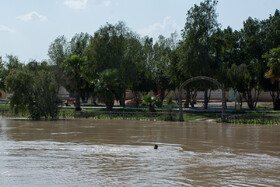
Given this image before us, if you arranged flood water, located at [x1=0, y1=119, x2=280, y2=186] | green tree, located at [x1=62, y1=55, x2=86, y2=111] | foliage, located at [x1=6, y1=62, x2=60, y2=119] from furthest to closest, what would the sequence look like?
green tree, located at [x1=62, y1=55, x2=86, y2=111] → foliage, located at [x1=6, y1=62, x2=60, y2=119] → flood water, located at [x1=0, y1=119, x2=280, y2=186]

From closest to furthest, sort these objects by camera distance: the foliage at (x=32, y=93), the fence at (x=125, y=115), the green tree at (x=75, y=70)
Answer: the fence at (x=125, y=115)
the foliage at (x=32, y=93)
the green tree at (x=75, y=70)

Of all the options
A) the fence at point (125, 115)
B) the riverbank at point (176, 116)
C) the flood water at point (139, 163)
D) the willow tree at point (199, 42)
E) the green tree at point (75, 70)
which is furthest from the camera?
the green tree at point (75, 70)

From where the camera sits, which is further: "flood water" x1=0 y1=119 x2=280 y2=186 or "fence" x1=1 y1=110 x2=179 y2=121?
"fence" x1=1 y1=110 x2=179 y2=121

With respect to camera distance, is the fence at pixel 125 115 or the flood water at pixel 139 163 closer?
the flood water at pixel 139 163

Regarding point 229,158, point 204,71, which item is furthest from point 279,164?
point 204,71

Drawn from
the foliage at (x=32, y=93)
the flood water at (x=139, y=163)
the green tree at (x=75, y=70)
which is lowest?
the flood water at (x=139, y=163)

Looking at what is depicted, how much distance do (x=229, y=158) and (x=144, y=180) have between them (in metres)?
4.60

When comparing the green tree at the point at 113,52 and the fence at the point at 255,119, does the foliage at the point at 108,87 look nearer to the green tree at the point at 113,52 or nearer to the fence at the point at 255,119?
the green tree at the point at 113,52

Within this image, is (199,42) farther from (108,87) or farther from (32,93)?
(32,93)

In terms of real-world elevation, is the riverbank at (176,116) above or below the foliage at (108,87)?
below

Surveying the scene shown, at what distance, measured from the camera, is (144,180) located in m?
9.92

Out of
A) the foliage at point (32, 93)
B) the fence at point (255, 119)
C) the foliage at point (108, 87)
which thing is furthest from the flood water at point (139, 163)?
the foliage at point (108, 87)

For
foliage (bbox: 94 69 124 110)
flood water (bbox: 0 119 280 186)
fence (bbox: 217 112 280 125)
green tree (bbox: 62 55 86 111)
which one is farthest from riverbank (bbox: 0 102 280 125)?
flood water (bbox: 0 119 280 186)

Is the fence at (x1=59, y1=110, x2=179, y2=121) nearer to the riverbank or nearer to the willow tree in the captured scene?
the riverbank
